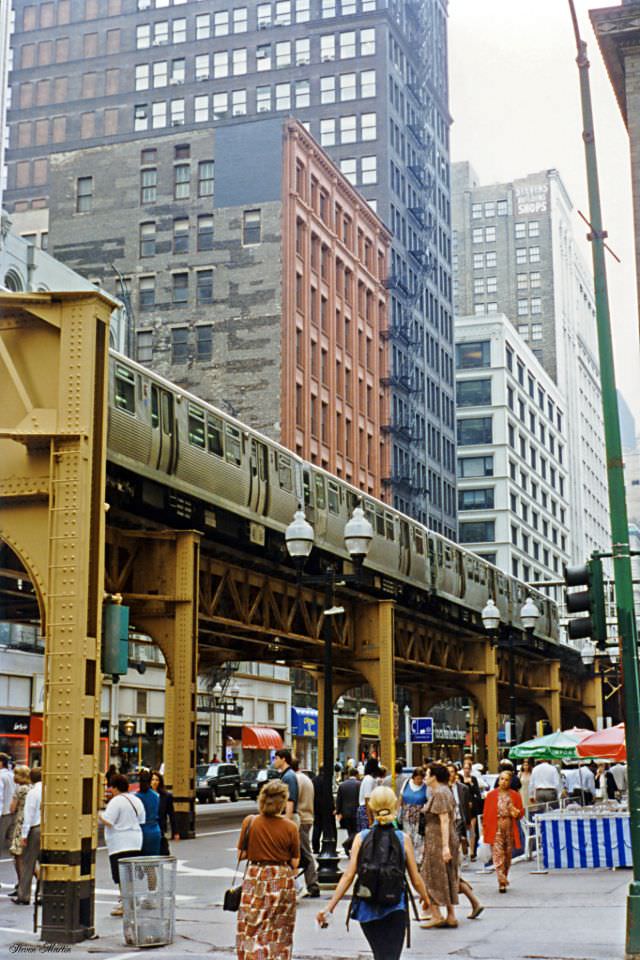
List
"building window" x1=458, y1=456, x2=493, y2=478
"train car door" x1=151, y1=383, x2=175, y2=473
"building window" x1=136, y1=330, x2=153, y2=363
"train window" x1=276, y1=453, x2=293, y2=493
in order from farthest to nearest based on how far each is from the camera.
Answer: "building window" x1=458, y1=456, x2=493, y2=478 < "building window" x1=136, y1=330, x2=153, y2=363 < "train window" x1=276, y1=453, x2=293, y2=493 < "train car door" x1=151, y1=383, x2=175, y2=473

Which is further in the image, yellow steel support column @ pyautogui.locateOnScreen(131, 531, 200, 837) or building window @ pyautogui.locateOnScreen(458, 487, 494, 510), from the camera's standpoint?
building window @ pyautogui.locateOnScreen(458, 487, 494, 510)

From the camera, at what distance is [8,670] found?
5294 centimetres

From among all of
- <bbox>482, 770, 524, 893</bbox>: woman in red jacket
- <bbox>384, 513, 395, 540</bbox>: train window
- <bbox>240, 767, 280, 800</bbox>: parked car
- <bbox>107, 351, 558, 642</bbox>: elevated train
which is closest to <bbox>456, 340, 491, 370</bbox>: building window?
<bbox>240, 767, 280, 800</bbox>: parked car

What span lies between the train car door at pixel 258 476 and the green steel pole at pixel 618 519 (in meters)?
16.2

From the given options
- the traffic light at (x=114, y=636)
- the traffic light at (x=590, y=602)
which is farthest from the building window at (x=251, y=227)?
the traffic light at (x=590, y=602)

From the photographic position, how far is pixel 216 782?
52.8 meters

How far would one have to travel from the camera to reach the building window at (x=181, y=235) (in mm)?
79312

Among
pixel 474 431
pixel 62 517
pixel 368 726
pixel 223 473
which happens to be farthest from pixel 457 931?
pixel 474 431

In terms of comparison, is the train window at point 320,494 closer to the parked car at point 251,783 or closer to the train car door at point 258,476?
the train car door at point 258,476

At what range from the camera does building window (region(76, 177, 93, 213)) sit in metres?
82.3

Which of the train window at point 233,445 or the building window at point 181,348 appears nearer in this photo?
the train window at point 233,445

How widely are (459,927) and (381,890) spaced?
666 cm

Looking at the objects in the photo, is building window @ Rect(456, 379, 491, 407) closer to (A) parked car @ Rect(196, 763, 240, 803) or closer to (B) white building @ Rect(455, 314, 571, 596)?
(B) white building @ Rect(455, 314, 571, 596)

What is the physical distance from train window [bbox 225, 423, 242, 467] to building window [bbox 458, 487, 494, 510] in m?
90.0
